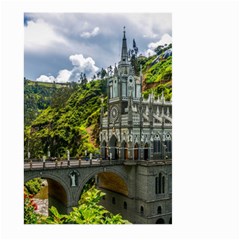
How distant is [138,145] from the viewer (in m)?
19.8

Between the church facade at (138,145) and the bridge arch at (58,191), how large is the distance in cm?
420

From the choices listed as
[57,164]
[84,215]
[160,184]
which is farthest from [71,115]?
[84,215]

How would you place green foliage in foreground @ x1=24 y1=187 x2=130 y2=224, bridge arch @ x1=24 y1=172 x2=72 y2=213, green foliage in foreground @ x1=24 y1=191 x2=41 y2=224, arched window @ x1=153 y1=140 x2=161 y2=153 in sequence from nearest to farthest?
green foliage in foreground @ x1=24 y1=187 x2=130 y2=224 → green foliage in foreground @ x1=24 y1=191 x2=41 y2=224 → bridge arch @ x1=24 y1=172 x2=72 y2=213 → arched window @ x1=153 y1=140 x2=161 y2=153

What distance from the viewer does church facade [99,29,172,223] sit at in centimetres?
1856

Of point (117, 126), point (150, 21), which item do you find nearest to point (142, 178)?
point (117, 126)

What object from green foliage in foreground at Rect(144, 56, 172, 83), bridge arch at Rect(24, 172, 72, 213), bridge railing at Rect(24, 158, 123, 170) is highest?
green foliage in foreground at Rect(144, 56, 172, 83)

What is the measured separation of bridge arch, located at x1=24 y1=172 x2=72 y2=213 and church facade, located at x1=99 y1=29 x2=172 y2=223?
4.20 meters

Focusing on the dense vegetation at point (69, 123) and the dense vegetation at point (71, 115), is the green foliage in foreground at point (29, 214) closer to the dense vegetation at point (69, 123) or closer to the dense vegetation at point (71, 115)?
the dense vegetation at point (71, 115)

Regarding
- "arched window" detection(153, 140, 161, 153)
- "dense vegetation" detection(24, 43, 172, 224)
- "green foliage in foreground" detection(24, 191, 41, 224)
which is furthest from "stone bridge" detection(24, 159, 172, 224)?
"green foliage in foreground" detection(24, 191, 41, 224)

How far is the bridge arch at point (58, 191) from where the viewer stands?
16.9 m

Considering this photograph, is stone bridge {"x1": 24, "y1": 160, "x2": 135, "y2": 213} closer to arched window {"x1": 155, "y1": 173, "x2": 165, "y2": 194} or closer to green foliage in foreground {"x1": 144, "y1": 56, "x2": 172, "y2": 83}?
arched window {"x1": 155, "y1": 173, "x2": 165, "y2": 194}

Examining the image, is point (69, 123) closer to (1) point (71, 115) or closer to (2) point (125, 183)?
(1) point (71, 115)

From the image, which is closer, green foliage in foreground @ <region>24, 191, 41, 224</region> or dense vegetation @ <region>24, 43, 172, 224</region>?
green foliage in foreground @ <region>24, 191, 41, 224</region>

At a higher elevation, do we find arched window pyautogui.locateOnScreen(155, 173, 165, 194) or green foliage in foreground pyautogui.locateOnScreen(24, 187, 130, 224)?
green foliage in foreground pyautogui.locateOnScreen(24, 187, 130, 224)
